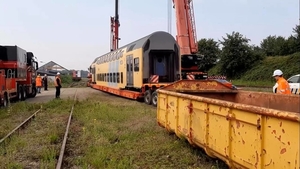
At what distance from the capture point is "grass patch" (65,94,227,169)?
5.72 m

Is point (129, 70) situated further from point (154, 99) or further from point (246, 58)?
point (246, 58)

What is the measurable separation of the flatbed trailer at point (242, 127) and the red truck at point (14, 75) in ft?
35.2

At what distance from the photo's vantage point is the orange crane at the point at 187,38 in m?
18.8

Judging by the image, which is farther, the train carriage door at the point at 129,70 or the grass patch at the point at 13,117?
the train carriage door at the point at 129,70

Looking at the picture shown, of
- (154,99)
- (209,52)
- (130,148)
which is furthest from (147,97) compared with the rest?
(209,52)

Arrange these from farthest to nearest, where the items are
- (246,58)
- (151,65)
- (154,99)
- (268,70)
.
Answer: (246,58) → (268,70) → (151,65) → (154,99)

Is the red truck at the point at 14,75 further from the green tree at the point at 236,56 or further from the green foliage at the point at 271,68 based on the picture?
the green tree at the point at 236,56

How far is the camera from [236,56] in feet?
134

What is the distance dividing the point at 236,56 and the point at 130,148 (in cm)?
3599

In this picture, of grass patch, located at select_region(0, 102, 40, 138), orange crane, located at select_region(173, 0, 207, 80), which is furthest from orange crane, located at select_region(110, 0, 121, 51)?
grass patch, located at select_region(0, 102, 40, 138)

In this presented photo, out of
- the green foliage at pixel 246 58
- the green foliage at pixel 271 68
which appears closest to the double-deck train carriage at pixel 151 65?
the green foliage at pixel 271 68

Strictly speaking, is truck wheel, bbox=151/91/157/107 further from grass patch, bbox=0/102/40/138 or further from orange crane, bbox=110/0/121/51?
orange crane, bbox=110/0/121/51

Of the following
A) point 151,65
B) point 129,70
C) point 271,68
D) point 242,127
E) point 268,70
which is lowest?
point 242,127

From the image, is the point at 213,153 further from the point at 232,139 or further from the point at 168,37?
the point at 168,37
